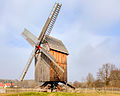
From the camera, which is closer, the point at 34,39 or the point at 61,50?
the point at 34,39

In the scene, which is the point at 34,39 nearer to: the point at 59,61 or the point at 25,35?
the point at 25,35

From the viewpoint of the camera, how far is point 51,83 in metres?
22.1

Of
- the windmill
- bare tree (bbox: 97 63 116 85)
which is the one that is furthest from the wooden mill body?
bare tree (bbox: 97 63 116 85)

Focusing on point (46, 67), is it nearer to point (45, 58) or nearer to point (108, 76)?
point (45, 58)

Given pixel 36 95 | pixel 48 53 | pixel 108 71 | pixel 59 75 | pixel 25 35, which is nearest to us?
pixel 36 95

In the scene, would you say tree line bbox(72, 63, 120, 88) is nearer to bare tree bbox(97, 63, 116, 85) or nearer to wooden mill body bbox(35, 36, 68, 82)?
bare tree bbox(97, 63, 116, 85)

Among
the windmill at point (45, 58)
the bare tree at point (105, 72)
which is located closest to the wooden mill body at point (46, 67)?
the windmill at point (45, 58)

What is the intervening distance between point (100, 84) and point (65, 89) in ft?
75.2

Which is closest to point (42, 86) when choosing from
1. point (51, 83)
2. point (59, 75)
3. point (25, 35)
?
point (51, 83)

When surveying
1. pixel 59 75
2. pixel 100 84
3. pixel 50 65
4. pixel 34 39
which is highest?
pixel 34 39

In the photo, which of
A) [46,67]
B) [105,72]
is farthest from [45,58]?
[105,72]

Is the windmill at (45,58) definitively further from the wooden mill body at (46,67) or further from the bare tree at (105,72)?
the bare tree at (105,72)

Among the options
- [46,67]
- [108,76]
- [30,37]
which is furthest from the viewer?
[108,76]

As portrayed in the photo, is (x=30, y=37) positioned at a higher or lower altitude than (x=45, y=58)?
higher
